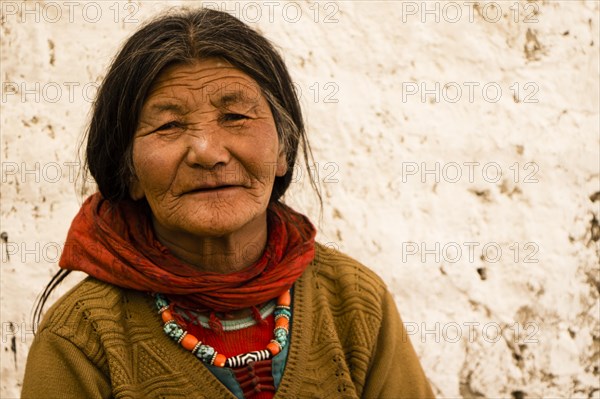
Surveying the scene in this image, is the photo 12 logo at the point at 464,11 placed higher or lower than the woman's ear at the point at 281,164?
higher

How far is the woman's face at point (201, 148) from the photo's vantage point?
1919mm

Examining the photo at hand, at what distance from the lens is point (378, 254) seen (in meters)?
2.83

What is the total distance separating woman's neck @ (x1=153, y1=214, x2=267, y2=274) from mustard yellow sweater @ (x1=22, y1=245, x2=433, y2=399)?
0.56 ft

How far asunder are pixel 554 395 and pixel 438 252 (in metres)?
0.75

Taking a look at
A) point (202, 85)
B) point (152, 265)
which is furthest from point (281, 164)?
point (152, 265)

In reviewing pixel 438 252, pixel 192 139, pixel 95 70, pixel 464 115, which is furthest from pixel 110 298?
pixel 464 115

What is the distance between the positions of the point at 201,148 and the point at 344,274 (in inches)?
26.1

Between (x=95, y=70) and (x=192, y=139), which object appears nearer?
(x=192, y=139)

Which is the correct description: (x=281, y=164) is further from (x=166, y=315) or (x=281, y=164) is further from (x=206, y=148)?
(x=166, y=315)

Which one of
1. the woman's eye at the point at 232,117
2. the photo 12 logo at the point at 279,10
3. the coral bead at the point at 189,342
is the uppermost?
the photo 12 logo at the point at 279,10

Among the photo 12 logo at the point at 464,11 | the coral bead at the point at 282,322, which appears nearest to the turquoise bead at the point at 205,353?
the coral bead at the point at 282,322

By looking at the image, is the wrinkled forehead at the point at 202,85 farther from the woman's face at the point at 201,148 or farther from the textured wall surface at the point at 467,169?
the textured wall surface at the point at 467,169

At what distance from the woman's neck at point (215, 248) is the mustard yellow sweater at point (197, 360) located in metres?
0.17

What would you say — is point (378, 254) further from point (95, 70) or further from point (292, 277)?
point (95, 70)
